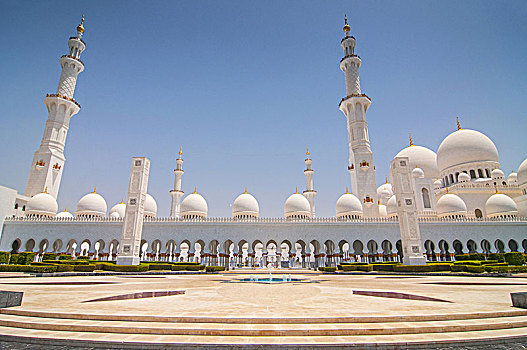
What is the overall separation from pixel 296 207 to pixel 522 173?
27.7 metres

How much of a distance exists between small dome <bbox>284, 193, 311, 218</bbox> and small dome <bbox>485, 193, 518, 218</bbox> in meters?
20.0

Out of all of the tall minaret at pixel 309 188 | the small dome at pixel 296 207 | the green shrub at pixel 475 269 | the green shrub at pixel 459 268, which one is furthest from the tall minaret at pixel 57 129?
the green shrub at pixel 475 269

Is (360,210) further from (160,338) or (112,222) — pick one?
(160,338)

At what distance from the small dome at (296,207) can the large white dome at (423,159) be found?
1586 centimetres

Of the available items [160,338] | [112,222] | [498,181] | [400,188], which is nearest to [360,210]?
[400,188]

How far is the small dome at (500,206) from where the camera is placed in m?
32.5

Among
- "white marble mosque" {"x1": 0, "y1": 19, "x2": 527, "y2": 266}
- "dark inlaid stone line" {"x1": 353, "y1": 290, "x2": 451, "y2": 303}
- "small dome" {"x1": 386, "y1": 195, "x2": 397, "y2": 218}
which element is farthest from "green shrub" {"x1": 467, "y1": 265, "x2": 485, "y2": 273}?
"small dome" {"x1": 386, "y1": 195, "x2": 397, "y2": 218}

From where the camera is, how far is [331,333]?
4.41 metres

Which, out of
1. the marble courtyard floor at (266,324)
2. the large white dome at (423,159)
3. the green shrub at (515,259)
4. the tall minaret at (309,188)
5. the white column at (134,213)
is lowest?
the marble courtyard floor at (266,324)

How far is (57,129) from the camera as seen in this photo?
120ft

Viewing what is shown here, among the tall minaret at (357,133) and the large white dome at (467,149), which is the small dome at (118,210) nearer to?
the tall minaret at (357,133)

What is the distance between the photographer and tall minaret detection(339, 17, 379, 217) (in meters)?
34.2

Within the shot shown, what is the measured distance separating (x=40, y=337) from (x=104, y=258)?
3101 centimetres

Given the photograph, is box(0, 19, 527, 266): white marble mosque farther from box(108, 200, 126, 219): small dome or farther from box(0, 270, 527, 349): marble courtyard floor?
box(0, 270, 527, 349): marble courtyard floor
